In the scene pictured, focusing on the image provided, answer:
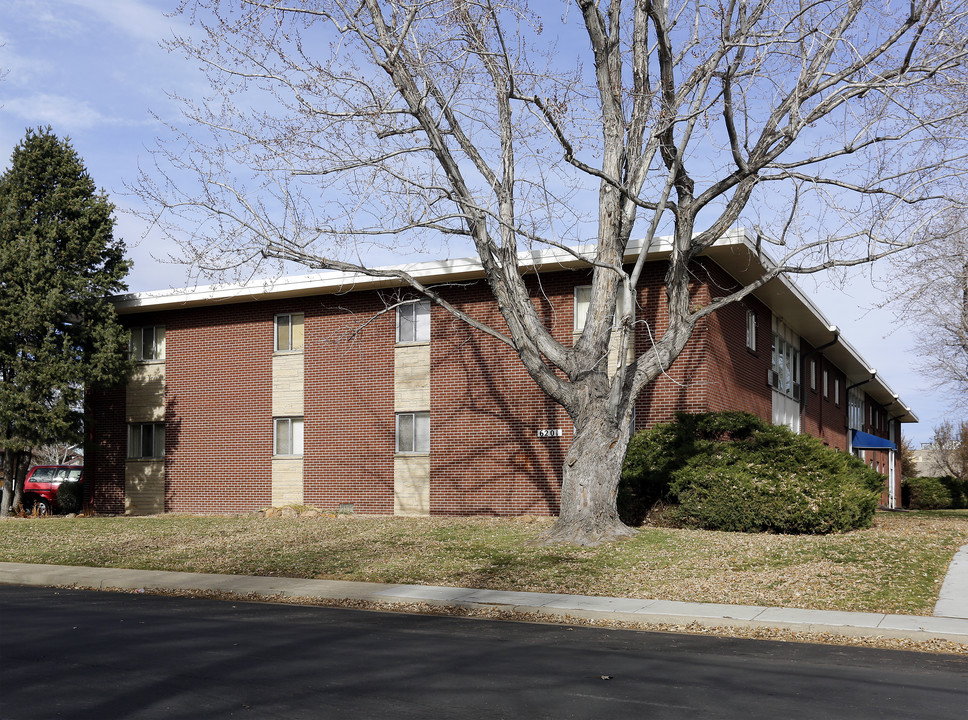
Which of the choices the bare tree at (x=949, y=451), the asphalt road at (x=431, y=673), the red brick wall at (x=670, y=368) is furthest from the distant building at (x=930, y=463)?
the asphalt road at (x=431, y=673)

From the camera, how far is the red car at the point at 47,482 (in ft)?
103

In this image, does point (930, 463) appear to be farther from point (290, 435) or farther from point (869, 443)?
point (290, 435)

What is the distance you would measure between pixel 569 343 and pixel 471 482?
14.4ft

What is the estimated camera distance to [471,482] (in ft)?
79.0

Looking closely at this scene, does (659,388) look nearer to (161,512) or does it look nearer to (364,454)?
(364,454)

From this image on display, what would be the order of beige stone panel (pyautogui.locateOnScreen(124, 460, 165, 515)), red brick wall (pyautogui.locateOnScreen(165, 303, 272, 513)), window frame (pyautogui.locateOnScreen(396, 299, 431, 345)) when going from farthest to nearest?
Result: beige stone panel (pyautogui.locateOnScreen(124, 460, 165, 515))
red brick wall (pyautogui.locateOnScreen(165, 303, 272, 513))
window frame (pyautogui.locateOnScreen(396, 299, 431, 345))

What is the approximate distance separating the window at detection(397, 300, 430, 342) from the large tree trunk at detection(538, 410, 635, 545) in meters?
9.03

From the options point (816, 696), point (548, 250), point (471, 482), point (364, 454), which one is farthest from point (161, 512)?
point (816, 696)

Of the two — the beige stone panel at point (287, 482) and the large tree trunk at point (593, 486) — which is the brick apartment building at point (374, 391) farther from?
the large tree trunk at point (593, 486)

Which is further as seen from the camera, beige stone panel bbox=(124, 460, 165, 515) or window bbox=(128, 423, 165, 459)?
window bbox=(128, 423, 165, 459)

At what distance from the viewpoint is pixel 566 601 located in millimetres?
12594

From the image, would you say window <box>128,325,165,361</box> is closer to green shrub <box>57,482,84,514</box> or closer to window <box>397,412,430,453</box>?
green shrub <box>57,482,84,514</box>

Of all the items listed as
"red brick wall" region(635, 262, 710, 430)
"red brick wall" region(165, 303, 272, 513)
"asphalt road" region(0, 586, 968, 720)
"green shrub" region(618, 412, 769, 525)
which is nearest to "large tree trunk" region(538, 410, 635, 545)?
"green shrub" region(618, 412, 769, 525)

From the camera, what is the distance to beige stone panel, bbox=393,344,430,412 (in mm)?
24922
